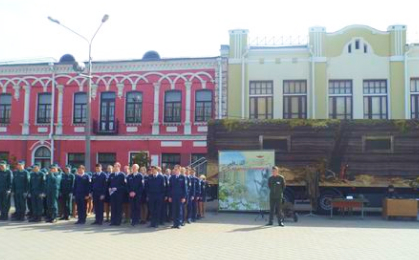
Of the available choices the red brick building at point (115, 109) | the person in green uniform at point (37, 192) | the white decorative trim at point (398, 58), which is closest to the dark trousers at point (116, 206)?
the person in green uniform at point (37, 192)

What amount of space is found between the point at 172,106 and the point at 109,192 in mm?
13187

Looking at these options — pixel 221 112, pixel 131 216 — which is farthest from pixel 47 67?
pixel 131 216

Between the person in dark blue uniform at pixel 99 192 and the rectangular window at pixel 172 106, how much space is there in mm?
12507

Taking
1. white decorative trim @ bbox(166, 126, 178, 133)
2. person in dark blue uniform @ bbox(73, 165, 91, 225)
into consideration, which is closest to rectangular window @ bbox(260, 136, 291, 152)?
person in dark blue uniform @ bbox(73, 165, 91, 225)

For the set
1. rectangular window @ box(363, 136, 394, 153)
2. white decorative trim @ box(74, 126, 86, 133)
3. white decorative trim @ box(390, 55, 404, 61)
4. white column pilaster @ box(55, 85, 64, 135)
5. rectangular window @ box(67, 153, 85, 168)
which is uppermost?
white decorative trim @ box(390, 55, 404, 61)

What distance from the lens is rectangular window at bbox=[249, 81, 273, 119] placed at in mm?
27562

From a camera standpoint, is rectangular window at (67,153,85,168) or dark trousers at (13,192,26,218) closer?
dark trousers at (13,192,26,218)

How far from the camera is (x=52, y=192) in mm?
16484

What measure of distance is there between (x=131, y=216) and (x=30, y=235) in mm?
3500

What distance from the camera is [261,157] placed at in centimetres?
1998

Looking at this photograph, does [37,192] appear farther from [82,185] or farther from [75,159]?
[75,159]

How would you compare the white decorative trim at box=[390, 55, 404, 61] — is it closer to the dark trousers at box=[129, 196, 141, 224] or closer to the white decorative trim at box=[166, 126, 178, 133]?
the white decorative trim at box=[166, 126, 178, 133]

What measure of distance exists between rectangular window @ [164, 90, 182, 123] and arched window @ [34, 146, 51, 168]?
7.53 meters

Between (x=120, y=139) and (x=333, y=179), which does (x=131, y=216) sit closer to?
(x=333, y=179)
